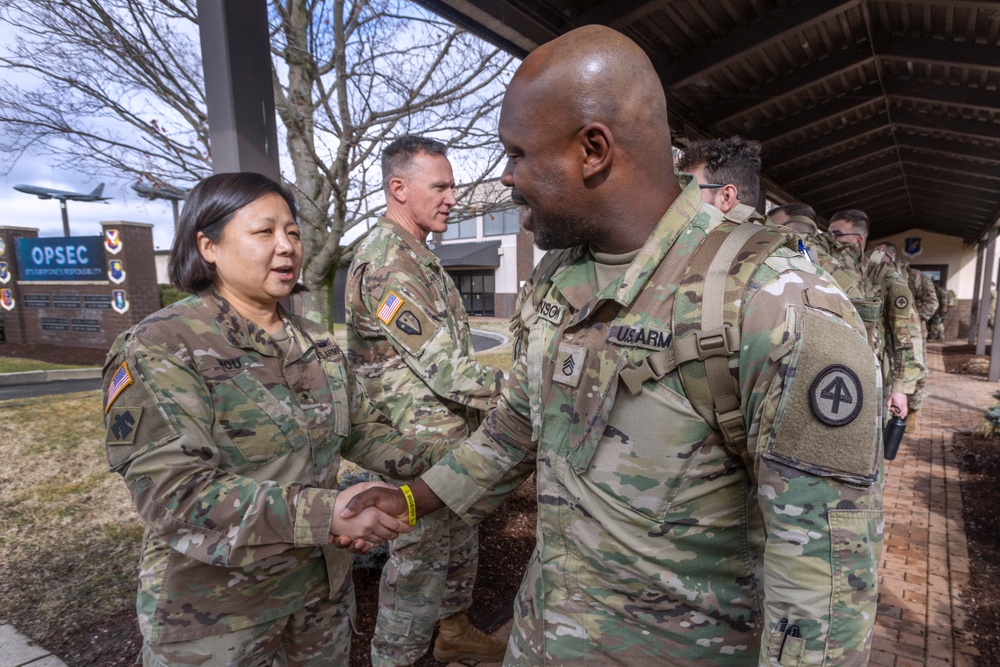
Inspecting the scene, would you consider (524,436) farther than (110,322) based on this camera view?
No

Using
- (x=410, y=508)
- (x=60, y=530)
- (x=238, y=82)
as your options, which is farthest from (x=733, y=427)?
(x=60, y=530)

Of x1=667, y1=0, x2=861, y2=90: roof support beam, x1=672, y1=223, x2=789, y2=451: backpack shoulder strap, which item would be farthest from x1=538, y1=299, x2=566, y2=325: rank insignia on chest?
x1=667, y1=0, x2=861, y2=90: roof support beam

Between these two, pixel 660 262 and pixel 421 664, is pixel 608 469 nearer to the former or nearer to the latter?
pixel 660 262

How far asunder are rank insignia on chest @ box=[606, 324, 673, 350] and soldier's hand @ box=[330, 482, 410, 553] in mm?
916

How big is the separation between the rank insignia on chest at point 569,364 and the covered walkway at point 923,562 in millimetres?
2806

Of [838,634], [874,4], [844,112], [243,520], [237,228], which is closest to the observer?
[838,634]

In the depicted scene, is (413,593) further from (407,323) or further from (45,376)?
(45,376)

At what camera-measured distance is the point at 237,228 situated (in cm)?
177

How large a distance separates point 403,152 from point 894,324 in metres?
4.82

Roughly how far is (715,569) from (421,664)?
84.4 inches

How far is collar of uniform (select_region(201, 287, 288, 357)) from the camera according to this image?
5.72 feet

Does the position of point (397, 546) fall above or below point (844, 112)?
below

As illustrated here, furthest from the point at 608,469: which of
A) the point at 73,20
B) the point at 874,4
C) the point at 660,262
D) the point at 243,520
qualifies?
the point at 73,20

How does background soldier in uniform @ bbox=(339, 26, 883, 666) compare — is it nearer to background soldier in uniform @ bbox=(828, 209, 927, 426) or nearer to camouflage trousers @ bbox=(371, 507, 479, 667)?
camouflage trousers @ bbox=(371, 507, 479, 667)
